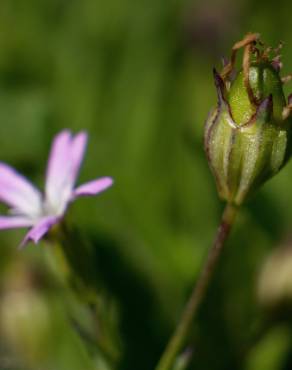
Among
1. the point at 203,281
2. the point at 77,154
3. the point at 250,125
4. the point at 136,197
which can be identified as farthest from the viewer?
the point at 136,197

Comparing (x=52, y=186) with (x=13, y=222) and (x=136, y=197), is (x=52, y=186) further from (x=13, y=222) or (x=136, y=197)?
(x=136, y=197)

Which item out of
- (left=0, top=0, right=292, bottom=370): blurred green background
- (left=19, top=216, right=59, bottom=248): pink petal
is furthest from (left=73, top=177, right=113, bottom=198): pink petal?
(left=0, top=0, right=292, bottom=370): blurred green background

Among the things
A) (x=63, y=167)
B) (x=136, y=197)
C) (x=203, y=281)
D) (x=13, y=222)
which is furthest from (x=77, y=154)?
(x=136, y=197)

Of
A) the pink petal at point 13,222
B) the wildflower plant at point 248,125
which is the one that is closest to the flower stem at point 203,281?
the wildflower plant at point 248,125

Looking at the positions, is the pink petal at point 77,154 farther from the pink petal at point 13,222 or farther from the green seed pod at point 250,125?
the green seed pod at point 250,125

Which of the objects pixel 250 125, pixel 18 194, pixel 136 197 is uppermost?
pixel 250 125

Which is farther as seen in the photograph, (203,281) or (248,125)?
(203,281)

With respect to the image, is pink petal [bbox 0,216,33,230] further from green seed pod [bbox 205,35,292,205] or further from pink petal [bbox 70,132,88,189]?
green seed pod [bbox 205,35,292,205]
